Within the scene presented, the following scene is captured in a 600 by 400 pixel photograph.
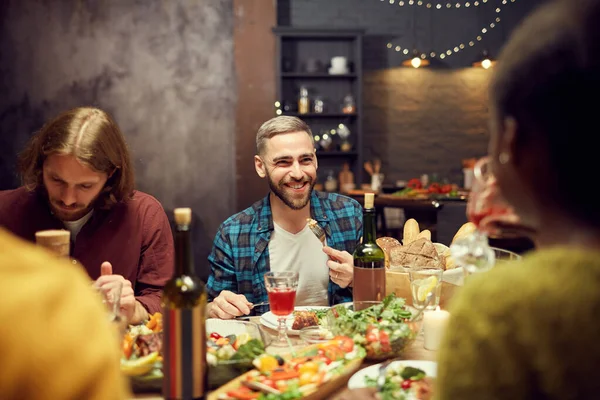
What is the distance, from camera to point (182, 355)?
1.01m

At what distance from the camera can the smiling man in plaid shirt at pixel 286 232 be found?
2.51 m

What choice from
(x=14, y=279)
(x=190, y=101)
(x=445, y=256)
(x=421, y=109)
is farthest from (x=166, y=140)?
(x=14, y=279)

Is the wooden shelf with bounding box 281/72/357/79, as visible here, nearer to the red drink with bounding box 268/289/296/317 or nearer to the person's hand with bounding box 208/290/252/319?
the person's hand with bounding box 208/290/252/319

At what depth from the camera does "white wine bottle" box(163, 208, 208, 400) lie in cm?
101

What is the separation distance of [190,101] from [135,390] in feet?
16.4

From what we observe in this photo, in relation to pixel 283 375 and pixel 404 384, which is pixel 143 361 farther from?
pixel 404 384

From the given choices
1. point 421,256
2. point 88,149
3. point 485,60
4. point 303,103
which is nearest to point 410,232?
point 421,256

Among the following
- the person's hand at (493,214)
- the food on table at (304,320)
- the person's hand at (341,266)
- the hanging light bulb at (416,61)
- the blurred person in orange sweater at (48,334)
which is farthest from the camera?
the hanging light bulb at (416,61)

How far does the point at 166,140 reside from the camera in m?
5.95

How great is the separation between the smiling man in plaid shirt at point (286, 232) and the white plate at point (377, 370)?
1.09 m

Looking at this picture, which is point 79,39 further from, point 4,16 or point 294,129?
point 294,129

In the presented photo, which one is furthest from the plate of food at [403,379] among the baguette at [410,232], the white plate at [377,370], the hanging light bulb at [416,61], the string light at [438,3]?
the string light at [438,3]

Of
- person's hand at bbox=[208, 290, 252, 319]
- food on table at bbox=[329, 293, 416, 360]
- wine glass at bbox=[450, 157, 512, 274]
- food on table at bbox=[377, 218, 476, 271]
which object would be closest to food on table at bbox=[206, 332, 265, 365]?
food on table at bbox=[329, 293, 416, 360]

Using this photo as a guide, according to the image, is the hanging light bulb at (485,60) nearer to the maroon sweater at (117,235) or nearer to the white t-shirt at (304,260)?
the white t-shirt at (304,260)
